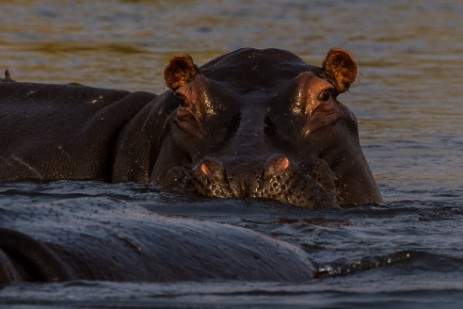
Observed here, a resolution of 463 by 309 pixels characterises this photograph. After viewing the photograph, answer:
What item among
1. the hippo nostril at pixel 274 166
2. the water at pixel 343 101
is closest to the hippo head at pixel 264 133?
the hippo nostril at pixel 274 166

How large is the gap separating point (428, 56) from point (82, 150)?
344 inches

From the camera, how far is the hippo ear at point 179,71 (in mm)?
8695

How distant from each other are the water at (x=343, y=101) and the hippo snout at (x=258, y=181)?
83 millimetres

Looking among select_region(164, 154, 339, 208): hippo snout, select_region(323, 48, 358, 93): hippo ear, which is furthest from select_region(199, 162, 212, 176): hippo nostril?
select_region(323, 48, 358, 93): hippo ear

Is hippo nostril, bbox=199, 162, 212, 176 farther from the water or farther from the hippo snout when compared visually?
the water

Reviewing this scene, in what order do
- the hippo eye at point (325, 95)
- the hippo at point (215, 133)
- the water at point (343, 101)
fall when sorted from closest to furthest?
1. the water at point (343, 101)
2. the hippo at point (215, 133)
3. the hippo eye at point (325, 95)

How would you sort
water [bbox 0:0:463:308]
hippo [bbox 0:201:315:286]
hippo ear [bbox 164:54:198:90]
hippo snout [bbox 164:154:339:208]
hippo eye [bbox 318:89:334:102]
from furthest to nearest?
hippo ear [bbox 164:54:198:90] < hippo eye [bbox 318:89:334:102] < hippo snout [bbox 164:154:339:208] < water [bbox 0:0:463:308] < hippo [bbox 0:201:315:286]

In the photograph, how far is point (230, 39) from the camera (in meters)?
18.8

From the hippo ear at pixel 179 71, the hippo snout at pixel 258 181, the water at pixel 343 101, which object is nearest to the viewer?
the water at pixel 343 101

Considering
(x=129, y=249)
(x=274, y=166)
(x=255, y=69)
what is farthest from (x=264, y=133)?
(x=129, y=249)

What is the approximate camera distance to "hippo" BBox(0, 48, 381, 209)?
7828mm

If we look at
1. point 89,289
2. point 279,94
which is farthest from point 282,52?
point 89,289

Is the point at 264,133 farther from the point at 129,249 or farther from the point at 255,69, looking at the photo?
the point at 129,249

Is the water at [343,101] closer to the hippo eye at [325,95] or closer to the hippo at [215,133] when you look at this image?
the hippo at [215,133]
